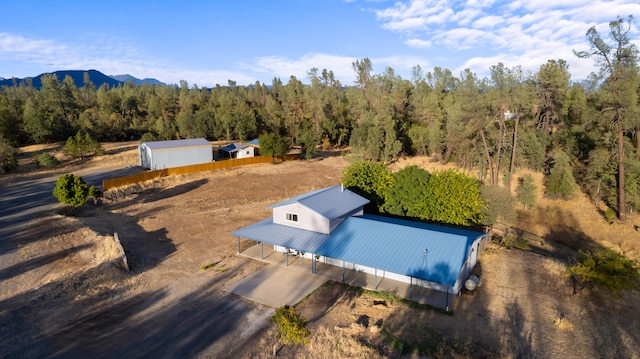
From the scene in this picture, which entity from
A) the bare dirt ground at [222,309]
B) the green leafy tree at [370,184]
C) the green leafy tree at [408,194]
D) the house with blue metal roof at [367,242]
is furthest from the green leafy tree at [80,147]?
the green leafy tree at [408,194]

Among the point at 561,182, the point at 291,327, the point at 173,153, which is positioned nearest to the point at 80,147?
the point at 173,153

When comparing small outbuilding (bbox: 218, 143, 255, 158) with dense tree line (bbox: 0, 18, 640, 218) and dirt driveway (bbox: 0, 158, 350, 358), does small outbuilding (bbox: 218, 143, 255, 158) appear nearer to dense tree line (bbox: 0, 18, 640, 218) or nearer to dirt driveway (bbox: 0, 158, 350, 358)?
Result: dense tree line (bbox: 0, 18, 640, 218)

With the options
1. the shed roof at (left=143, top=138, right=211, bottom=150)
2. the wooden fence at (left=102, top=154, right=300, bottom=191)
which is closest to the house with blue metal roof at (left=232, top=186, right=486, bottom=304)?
the wooden fence at (left=102, top=154, right=300, bottom=191)

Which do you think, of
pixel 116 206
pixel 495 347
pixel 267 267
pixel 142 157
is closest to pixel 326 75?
pixel 142 157

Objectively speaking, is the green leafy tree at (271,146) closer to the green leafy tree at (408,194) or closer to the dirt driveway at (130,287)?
the dirt driveway at (130,287)

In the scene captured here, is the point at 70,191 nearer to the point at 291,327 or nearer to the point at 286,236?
the point at 286,236

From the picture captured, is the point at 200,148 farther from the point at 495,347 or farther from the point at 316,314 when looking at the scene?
the point at 495,347
